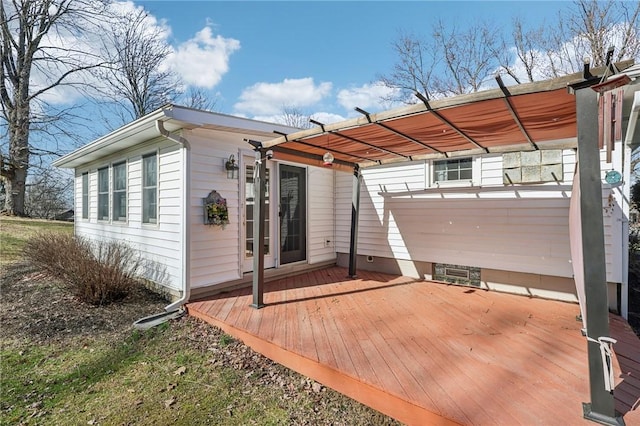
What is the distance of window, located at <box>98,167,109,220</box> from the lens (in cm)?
659

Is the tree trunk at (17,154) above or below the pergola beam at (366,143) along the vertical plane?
above

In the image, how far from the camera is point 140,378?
280 centimetres

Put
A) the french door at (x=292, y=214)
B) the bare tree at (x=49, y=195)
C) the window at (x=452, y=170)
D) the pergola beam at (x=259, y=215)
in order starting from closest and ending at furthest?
the pergola beam at (x=259, y=215)
the window at (x=452, y=170)
the french door at (x=292, y=214)
the bare tree at (x=49, y=195)

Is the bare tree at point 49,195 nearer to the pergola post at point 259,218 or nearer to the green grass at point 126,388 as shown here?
the green grass at point 126,388

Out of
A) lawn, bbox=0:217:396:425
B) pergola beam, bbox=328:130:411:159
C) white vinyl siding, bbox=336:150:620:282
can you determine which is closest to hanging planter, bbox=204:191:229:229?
lawn, bbox=0:217:396:425

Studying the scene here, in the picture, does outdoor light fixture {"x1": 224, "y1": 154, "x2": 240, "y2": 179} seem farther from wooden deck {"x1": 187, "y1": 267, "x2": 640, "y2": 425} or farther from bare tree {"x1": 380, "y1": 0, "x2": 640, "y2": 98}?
bare tree {"x1": 380, "y1": 0, "x2": 640, "y2": 98}

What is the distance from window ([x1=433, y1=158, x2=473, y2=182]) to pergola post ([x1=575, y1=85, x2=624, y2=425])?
3.20 m

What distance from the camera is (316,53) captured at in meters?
10.1

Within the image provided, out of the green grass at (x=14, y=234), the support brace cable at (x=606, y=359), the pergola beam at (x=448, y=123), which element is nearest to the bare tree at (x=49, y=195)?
the green grass at (x=14, y=234)

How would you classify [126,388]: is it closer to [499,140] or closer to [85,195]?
[499,140]

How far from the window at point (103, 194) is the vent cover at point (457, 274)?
688 centimetres

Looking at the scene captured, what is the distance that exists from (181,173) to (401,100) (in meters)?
13.2

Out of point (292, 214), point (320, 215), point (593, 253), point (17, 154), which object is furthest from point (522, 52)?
point (17, 154)

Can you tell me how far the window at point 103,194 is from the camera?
21.6 ft
